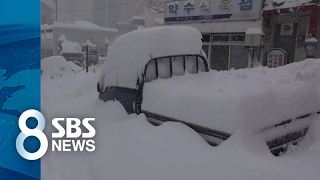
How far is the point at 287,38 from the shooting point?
12930mm

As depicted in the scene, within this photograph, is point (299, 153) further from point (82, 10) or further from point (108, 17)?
point (82, 10)

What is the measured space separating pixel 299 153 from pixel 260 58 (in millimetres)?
10292

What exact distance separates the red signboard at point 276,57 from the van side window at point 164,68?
9.65m

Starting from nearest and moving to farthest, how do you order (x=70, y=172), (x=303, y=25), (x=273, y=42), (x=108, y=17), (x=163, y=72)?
(x=70, y=172) < (x=163, y=72) < (x=303, y=25) < (x=273, y=42) < (x=108, y=17)

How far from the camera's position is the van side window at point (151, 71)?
15.1ft

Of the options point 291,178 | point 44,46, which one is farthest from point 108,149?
point 44,46

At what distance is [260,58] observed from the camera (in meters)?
13.0

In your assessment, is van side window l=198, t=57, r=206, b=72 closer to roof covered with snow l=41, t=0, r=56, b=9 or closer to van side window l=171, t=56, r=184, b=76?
van side window l=171, t=56, r=184, b=76

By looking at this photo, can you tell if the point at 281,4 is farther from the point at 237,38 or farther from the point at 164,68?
the point at 164,68

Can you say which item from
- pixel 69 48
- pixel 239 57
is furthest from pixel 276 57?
pixel 69 48

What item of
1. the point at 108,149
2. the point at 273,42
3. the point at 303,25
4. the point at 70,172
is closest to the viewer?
the point at 70,172

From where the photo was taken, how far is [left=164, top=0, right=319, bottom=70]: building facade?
12039 mm

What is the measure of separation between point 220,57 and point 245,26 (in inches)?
82.2

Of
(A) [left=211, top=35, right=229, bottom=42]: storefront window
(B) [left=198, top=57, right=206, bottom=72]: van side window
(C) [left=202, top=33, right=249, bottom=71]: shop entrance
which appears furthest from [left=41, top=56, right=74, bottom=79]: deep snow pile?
(B) [left=198, top=57, right=206, bottom=72]: van side window
